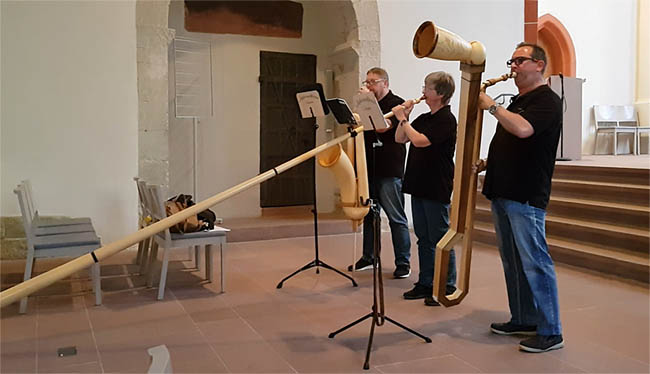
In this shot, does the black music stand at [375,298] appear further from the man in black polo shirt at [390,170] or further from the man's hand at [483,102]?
the man in black polo shirt at [390,170]

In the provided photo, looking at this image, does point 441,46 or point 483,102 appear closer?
point 441,46

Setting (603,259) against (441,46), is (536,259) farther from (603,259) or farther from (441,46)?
(603,259)

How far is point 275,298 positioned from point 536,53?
7.37 feet

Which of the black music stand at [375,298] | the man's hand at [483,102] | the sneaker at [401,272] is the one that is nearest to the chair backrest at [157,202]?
the black music stand at [375,298]

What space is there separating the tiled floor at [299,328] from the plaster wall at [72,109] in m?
0.90

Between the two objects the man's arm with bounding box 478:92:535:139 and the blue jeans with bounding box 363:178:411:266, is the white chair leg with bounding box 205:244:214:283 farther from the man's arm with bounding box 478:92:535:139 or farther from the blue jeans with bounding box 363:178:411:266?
the man's arm with bounding box 478:92:535:139

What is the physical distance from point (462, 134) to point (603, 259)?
9.69 feet

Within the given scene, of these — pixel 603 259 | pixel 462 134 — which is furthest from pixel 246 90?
pixel 462 134

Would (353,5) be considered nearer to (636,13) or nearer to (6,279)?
(6,279)

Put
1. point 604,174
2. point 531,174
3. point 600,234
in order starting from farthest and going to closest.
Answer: point 604,174 < point 600,234 < point 531,174

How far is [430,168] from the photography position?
3789mm

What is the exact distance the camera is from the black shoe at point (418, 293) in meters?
3.96

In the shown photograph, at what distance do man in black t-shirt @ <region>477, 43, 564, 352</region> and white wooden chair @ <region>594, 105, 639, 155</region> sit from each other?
8.52m

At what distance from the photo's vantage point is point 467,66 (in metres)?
2.27
